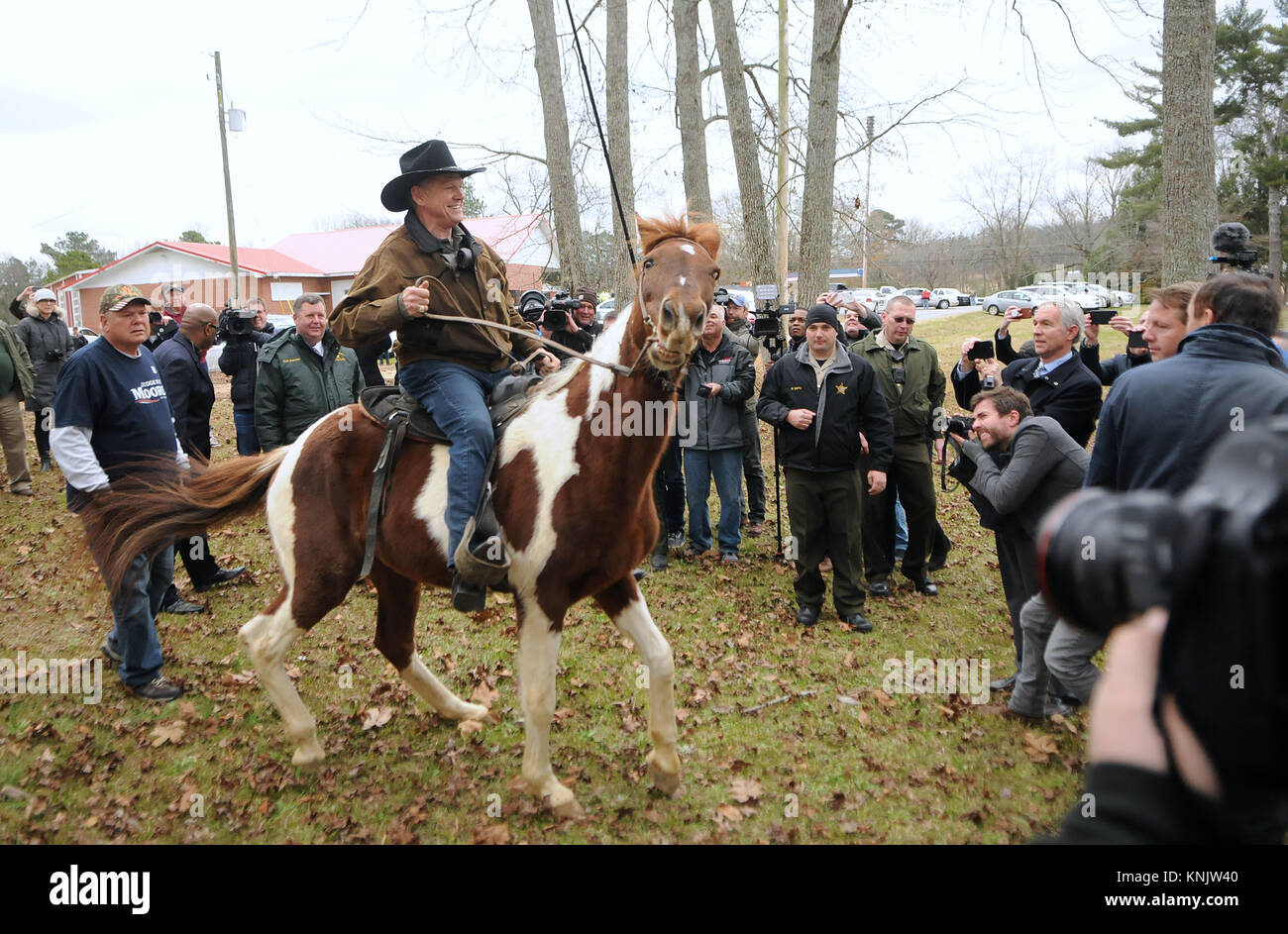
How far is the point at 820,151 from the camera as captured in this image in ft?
38.0

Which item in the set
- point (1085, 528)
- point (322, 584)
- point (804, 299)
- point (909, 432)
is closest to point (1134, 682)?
point (1085, 528)

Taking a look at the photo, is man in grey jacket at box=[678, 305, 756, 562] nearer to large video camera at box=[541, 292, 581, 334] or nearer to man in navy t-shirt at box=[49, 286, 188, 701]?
large video camera at box=[541, 292, 581, 334]

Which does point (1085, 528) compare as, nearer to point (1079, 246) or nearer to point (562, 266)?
point (562, 266)

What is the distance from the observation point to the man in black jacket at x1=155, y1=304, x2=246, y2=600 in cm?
723

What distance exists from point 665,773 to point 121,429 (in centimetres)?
421

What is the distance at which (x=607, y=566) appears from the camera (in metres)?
3.79

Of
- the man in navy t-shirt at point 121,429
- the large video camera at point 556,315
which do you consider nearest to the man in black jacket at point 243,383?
the man in navy t-shirt at point 121,429

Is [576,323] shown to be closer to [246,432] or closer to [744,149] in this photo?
[246,432]

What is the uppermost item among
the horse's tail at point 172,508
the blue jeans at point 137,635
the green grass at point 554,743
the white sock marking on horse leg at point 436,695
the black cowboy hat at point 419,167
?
the black cowboy hat at point 419,167

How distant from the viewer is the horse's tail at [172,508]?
4609 millimetres

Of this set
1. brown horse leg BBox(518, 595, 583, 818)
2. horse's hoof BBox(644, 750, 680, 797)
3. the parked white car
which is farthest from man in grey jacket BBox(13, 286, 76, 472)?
the parked white car

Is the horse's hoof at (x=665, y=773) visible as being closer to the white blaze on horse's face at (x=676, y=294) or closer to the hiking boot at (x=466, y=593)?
the hiking boot at (x=466, y=593)

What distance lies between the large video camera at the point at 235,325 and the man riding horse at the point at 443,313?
5084 millimetres
